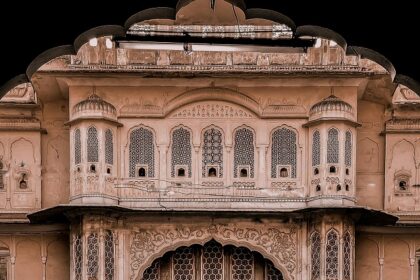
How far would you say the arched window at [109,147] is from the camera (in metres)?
16.5

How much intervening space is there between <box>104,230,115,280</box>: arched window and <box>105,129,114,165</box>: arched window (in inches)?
41.8

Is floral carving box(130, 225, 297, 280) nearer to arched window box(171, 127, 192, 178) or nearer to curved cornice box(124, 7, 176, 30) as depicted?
arched window box(171, 127, 192, 178)

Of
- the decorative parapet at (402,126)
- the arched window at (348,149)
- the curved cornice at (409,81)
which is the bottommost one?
the curved cornice at (409,81)

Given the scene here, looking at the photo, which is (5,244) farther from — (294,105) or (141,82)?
(294,105)

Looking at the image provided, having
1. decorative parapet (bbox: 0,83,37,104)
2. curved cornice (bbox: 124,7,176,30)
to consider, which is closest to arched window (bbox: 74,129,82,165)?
decorative parapet (bbox: 0,83,37,104)

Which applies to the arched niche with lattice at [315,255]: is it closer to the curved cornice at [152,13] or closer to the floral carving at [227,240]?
the floral carving at [227,240]

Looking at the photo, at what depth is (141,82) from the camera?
16562 millimetres

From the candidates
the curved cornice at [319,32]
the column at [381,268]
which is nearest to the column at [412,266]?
the column at [381,268]

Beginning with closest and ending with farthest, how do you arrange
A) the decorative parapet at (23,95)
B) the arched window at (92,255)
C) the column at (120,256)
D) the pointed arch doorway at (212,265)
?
1. the arched window at (92,255)
2. the column at (120,256)
3. the pointed arch doorway at (212,265)
4. the decorative parapet at (23,95)

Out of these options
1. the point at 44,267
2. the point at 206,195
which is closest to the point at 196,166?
the point at 206,195

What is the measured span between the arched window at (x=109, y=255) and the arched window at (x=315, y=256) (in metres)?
2.82

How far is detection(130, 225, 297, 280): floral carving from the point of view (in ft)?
53.8

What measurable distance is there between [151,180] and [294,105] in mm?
2352

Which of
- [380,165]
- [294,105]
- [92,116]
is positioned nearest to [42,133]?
Result: [92,116]
